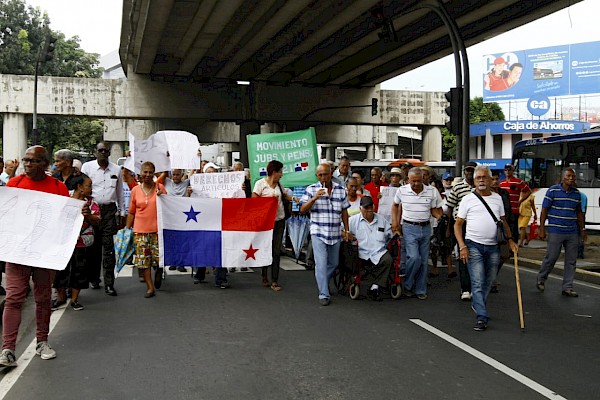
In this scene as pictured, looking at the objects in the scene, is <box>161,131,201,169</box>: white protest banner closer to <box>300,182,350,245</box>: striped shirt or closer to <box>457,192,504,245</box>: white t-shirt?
<box>300,182,350,245</box>: striped shirt

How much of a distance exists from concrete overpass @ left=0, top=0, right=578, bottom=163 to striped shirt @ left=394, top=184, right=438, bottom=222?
676cm

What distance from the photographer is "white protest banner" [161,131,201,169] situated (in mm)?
11070

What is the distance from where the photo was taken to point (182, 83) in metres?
32.3

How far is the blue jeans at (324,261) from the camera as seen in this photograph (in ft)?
28.2

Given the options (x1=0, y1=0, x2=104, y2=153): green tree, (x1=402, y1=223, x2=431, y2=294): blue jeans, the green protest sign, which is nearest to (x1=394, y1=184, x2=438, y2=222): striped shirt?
(x1=402, y1=223, x2=431, y2=294): blue jeans

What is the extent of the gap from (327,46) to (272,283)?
1703cm

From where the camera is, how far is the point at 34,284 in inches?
232

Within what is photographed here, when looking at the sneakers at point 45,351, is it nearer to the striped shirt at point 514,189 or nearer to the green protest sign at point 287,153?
the green protest sign at point 287,153

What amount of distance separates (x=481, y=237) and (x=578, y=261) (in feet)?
22.8

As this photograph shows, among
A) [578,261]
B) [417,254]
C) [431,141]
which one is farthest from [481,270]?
[431,141]

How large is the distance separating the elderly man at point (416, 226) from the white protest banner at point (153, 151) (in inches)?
157

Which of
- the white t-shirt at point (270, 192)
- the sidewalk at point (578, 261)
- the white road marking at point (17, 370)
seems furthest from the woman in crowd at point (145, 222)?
the sidewalk at point (578, 261)

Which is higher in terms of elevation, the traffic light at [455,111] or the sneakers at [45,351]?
the traffic light at [455,111]

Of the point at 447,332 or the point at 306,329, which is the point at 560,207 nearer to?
the point at 447,332
